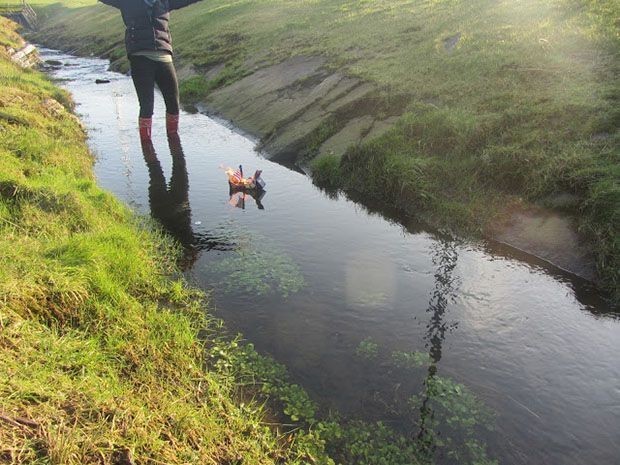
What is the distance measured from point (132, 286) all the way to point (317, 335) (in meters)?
2.73

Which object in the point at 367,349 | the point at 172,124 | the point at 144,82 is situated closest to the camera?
the point at 367,349

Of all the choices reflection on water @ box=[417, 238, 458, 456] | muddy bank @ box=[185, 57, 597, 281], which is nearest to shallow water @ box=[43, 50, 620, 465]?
reflection on water @ box=[417, 238, 458, 456]

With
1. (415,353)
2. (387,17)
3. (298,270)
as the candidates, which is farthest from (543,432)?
(387,17)

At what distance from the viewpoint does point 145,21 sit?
45.1 ft

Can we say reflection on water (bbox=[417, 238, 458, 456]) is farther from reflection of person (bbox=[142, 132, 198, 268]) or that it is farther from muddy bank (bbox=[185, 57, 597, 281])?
reflection of person (bbox=[142, 132, 198, 268])

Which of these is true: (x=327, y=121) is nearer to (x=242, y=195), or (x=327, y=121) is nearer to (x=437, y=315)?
(x=242, y=195)

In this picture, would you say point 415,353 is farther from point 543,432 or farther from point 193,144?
point 193,144

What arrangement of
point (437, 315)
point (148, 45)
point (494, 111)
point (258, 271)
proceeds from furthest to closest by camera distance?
point (148, 45) < point (494, 111) < point (258, 271) < point (437, 315)

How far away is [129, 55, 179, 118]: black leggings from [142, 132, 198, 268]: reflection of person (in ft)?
4.45

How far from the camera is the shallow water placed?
5504mm

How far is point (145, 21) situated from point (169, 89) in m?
2.26

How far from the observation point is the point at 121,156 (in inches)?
591

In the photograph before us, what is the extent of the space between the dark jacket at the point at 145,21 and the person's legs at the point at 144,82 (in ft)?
1.25

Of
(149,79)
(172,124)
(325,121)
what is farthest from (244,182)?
(172,124)
